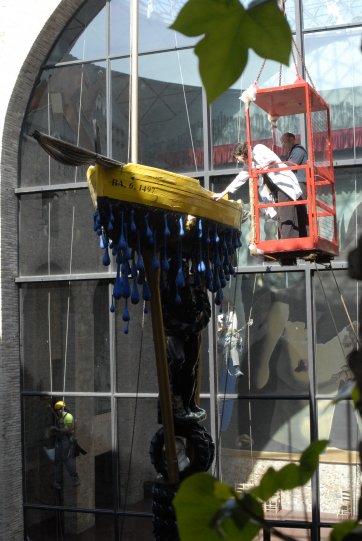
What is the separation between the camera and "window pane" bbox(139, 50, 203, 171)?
11.6 m

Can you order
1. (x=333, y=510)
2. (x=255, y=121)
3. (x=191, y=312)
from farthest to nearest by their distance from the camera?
(x=255, y=121) → (x=333, y=510) → (x=191, y=312)

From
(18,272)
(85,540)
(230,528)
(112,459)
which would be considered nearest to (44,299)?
(18,272)

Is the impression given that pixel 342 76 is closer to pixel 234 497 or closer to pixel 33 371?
pixel 33 371

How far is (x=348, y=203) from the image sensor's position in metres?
10.7

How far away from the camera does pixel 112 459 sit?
1155cm

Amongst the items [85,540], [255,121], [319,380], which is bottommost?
[85,540]

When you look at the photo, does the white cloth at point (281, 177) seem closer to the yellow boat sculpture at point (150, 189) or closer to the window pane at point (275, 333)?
the yellow boat sculpture at point (150, 189)

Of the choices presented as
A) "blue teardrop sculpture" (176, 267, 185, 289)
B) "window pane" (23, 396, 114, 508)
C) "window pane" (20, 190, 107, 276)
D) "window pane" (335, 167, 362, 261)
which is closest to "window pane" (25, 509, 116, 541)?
"window pane" (23, 396, 114, 508)

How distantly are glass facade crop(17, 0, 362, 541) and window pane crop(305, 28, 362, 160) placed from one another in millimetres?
17

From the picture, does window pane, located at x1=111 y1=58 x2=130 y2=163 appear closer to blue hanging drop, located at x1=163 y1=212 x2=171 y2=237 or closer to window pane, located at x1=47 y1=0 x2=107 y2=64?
window pane, located at x1=47 y1=0 x2=107 y2=64

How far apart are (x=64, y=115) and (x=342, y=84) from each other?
12.8ft

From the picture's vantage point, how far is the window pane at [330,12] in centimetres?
1089

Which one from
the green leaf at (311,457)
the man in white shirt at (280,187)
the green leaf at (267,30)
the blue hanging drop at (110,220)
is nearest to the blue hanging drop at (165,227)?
the blue hanging drop at (110,220)

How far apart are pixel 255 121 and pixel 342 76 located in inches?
48.9
